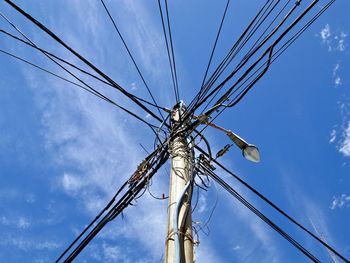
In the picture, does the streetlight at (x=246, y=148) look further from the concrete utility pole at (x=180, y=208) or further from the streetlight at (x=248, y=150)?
the concrete utility pole at (x=180, y=208)

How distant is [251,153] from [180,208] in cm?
A: 185

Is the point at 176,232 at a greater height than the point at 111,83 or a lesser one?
lesser

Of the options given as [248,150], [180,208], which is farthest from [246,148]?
[180,208]

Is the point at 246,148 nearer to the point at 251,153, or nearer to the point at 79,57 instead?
the point at 251,153

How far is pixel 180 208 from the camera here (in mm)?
2725

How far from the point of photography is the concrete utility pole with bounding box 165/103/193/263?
247 centimetres

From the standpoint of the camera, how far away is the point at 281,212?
4.83 metres

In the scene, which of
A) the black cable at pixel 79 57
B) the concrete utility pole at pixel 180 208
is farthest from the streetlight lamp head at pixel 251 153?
the black cable at pixel 79 57

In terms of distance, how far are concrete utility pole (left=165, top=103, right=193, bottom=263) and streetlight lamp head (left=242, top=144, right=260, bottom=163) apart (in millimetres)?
845

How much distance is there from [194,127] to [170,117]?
3.04ft

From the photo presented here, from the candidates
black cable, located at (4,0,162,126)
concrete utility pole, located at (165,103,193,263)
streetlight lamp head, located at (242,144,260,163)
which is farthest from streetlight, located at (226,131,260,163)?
black cable, located at (4,0,162,126)

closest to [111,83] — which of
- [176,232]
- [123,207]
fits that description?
[123,207]

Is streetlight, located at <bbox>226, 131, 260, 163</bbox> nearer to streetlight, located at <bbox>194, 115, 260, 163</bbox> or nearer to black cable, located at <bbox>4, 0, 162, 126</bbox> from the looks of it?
streetlight, located at <bbox>194, 115, 260, 163</bbox>

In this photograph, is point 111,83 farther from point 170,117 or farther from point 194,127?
point 194,127
